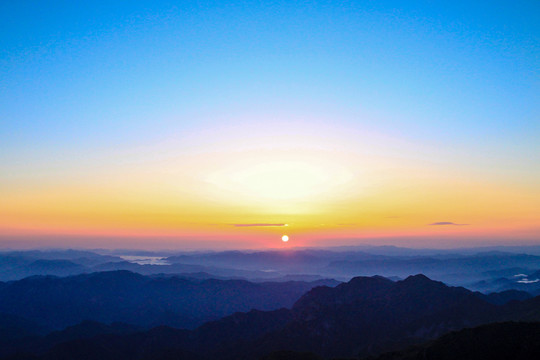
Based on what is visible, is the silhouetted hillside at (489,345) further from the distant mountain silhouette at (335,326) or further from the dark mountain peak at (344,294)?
the dark mountain peak at (344,294)

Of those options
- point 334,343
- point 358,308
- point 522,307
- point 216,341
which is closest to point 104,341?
point 216,341

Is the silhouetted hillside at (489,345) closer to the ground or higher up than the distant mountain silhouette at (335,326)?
higher up

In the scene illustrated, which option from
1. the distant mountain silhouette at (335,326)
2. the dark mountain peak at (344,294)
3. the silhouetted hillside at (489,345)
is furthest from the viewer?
the dark mountain peak at (344,294)

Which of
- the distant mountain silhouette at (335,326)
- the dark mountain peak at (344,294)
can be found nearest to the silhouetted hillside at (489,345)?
the distant mountain silhouette at (335,326)

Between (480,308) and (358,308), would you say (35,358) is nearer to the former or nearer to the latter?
(358,308)

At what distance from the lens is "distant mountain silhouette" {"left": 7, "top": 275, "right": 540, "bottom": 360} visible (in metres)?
142

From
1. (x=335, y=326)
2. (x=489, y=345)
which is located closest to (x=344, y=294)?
(x=335, y=326)

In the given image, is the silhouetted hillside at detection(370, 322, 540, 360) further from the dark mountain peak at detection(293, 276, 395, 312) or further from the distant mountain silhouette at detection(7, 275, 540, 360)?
the dark mountain peak at detection(293, 276, 395, 312)

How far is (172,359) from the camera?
139m

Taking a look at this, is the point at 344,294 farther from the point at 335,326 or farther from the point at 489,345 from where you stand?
the point at 489,345

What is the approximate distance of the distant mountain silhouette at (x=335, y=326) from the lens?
142m

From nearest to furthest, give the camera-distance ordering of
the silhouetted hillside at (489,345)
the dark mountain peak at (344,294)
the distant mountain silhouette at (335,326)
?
the silhouetted hillside at (489,345), the distant mountain silhouette at (335,326), the dark mountain peak at (344,294)

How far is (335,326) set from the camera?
16575 centimetres

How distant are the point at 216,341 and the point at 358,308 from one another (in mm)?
69690
